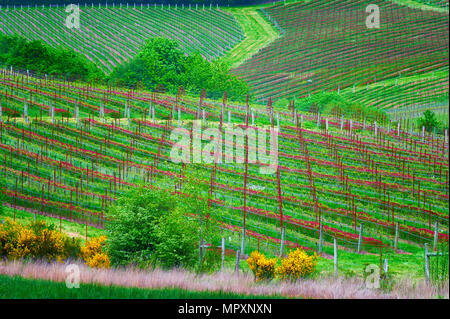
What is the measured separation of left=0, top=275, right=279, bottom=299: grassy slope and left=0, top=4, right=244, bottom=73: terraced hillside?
242ft

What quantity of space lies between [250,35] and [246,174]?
239ft

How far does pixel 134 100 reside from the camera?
2339 inches

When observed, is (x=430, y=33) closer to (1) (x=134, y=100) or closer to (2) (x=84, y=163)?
(1) (x=134, y=100)

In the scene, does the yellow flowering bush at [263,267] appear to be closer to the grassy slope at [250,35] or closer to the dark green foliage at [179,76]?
the dark green foliage at [179,76]

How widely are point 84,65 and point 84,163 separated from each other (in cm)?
4142

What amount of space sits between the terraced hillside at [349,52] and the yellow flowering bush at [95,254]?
5471 centimetres

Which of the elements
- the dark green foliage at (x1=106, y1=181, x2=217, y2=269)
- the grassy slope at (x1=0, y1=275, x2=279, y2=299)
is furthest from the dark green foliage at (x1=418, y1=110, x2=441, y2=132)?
the grassy slope at (x1=0, y1=275, x2=279, y2=299)

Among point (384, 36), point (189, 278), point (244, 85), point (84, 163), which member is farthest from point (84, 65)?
point (189, 278)

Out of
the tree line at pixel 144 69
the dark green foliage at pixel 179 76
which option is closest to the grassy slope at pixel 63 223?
the tree line at pixel 144 69

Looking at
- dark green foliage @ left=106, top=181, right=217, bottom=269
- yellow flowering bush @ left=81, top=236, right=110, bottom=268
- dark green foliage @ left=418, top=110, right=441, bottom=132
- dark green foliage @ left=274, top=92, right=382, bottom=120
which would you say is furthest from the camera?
dark green foliage @ left=274, top=92, right=382, bottom=120

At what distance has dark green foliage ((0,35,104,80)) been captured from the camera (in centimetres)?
7250

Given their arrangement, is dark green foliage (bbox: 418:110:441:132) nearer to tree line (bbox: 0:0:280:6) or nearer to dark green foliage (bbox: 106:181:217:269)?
dark green foliage (bbox: 106:181:217:269)

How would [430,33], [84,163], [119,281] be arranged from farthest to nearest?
[430,33]
[84,163]
[119,281]
